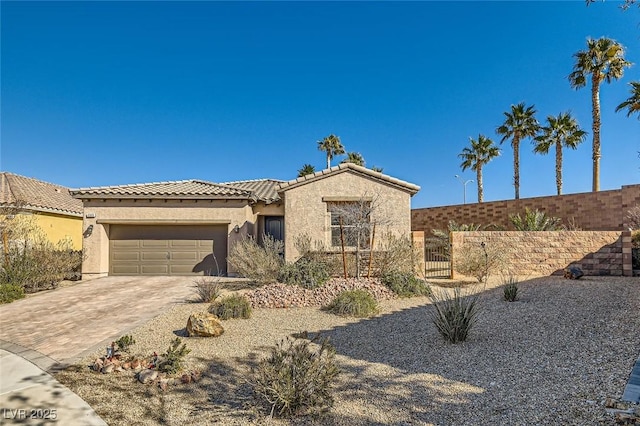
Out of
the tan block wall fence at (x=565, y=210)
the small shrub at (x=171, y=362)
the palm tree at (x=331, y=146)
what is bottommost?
the small shrub at (x=171, y=362)

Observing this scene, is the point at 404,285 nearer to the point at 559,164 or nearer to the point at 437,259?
the point at 437,259

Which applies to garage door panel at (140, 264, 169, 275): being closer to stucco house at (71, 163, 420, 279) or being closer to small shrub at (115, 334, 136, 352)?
stucco house at (71, 163, 420, 279)

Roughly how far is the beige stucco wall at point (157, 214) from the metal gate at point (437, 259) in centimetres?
858

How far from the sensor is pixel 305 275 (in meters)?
11.8

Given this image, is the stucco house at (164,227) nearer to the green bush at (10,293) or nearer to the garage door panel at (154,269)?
the garage door panel at (154,269)

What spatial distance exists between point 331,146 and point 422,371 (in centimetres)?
3370

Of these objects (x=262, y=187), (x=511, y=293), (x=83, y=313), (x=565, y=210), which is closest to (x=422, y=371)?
(x=511, y=293)

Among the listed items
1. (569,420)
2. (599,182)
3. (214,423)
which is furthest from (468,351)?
(599,182)

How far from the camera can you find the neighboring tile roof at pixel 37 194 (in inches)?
709

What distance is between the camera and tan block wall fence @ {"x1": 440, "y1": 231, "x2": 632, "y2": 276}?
14023mm

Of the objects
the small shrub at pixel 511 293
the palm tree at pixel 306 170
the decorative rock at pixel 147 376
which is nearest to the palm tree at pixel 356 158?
the palm tree at pixel 306 170

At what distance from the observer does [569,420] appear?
376cm

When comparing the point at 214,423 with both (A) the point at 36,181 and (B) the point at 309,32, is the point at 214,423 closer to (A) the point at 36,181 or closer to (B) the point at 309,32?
(B) the point at 309,32

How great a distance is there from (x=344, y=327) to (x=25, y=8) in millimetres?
14205
